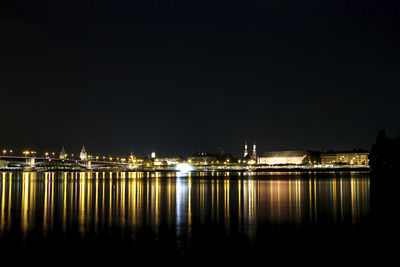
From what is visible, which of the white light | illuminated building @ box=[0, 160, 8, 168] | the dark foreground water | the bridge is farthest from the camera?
illuminated building @ box=[0, 160, 8, 168]

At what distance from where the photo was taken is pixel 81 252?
15891 mm

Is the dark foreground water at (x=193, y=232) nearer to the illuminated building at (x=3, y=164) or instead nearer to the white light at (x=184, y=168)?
the white light at (x=184, y=168)

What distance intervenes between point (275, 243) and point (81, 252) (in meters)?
6.75

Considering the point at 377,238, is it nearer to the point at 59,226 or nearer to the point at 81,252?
the point at 81,252

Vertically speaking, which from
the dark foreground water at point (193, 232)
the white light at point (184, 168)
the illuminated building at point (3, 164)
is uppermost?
the illuminated building at point (3, 164)

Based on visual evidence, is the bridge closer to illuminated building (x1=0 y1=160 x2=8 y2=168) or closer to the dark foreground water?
illuminated building (x1=0 y1=160 x2=8 y2=168)

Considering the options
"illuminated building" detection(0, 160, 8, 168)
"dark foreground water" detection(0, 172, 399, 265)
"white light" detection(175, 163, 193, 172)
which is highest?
"illuminated building" detection(0, 160, 8, 168)

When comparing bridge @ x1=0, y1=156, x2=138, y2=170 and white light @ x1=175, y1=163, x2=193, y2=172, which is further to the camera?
white light @ x1=175, y1=163, x2=193, y2=172

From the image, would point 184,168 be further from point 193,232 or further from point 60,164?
point 193,232

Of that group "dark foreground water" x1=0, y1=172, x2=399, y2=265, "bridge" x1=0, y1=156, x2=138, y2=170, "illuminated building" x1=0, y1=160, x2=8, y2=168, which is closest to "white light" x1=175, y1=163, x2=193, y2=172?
"bridge" x1=0, y1=156, x2=138, y2=170

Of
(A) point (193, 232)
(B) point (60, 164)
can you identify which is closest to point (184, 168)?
(B) point (60, 164)

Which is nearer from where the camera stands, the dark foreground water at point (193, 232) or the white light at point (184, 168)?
the dark foreground water at point (193, 232)

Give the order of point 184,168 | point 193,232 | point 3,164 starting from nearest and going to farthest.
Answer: point 193,232 < point 184,168 < point 3,164

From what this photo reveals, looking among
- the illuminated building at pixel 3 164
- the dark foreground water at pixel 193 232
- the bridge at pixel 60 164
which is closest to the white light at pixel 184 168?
the bridge at pixel 60 164
